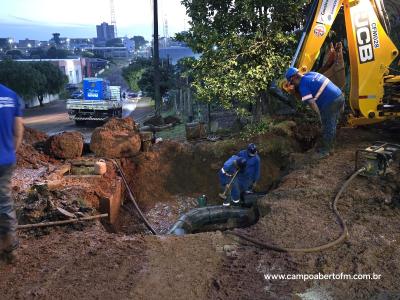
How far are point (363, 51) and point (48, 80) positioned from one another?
4051cm

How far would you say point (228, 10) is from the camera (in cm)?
1057

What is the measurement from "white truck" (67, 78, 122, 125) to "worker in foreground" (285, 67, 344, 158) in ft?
64.0

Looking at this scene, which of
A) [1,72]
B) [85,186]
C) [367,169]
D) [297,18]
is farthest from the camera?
[1,72]

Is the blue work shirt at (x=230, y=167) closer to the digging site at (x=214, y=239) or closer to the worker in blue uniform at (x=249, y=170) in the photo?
the worker in blue uniform at (x=249, y=170)

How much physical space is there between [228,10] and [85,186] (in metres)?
5.77

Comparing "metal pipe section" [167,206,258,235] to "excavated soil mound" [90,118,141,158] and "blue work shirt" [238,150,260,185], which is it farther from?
"excavated soil mound" [90,118,141,158]

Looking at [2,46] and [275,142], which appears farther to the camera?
[2,46]

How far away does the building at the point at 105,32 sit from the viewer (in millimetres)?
159750

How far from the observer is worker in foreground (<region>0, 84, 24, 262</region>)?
4.16m

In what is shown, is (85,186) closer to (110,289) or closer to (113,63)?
(110,289)

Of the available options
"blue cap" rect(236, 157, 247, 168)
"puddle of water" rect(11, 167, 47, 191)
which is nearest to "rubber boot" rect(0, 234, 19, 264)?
"puddle of water" rect(11, 167, 47, 191)

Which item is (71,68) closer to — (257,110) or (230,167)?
(257,110)

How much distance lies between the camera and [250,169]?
8492mm

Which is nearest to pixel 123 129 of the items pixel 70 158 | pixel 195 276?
pixel 70 158
